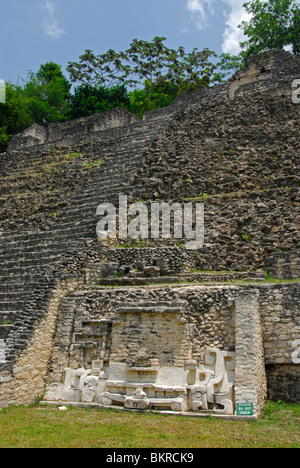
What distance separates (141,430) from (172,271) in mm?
4247

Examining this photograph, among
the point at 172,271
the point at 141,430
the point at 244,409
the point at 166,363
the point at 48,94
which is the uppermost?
the point at 48,94

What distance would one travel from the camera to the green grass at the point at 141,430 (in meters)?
5.75

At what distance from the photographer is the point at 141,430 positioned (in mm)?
6242

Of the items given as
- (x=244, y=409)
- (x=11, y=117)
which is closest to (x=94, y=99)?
(x=11, y=117)

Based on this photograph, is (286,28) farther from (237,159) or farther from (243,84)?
(237,159)

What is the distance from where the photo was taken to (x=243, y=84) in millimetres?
16391

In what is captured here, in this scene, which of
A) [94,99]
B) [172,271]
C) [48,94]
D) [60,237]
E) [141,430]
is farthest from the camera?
[48,94]

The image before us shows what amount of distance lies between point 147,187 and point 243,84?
19.7 ft

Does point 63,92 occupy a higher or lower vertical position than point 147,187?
higher

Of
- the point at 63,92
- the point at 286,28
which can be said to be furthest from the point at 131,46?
the point at 286,28

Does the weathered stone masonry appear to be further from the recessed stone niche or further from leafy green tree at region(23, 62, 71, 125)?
leafy green tree at region(23, 62, 71, 125)

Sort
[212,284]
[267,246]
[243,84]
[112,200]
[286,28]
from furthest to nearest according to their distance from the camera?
[286,28], [243,84], [112,200], [267,246], [212,284]

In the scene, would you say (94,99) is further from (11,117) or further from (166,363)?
(166,363)

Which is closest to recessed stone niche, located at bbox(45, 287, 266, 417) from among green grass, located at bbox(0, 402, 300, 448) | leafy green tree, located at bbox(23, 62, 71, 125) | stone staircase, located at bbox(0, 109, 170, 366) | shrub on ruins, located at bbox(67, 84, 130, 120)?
green grass, located at bbox(0, 402, 300, 448)
